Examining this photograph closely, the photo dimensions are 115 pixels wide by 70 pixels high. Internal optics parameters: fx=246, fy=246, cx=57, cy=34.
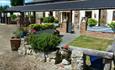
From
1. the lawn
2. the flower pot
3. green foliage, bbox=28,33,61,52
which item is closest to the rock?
green foliage, bbox=28,33,61,52

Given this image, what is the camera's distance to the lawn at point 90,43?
16.9 m

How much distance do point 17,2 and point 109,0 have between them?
3744 centimetres

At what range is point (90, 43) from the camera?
707 inches

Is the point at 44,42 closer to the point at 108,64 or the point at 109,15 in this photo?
the point at 108,64

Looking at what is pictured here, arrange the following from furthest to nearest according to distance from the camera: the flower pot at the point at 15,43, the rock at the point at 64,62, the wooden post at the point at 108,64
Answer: the flower pot at the point at 15,43 < the rock at the point at 64,62 < the wooden post at the point at 108,64

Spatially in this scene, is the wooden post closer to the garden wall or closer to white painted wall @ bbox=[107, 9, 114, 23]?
the garden wall

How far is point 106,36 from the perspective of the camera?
2019 centimetres

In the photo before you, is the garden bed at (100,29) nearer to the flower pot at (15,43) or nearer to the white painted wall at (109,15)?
the flower pot at (15,43)

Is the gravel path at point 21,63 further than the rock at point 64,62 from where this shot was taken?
Yes

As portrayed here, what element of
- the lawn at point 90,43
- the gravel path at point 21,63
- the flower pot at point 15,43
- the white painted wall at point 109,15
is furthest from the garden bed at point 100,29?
the white painted wall at point 109,15

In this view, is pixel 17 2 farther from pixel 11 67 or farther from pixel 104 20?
pixel 11 67

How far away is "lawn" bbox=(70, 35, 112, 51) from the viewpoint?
55.4ft

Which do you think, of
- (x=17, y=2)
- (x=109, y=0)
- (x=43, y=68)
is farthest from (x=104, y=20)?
(x=17, y=2)

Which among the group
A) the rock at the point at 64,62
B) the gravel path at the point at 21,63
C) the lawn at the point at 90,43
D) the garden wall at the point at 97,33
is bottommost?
the gravel path at the point at 21,63
